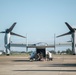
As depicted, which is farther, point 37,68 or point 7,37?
point 7,37

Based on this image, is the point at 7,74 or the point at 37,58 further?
the point at 37,58

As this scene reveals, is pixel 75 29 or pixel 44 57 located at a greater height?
pixel 75 29

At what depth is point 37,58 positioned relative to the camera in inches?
2655

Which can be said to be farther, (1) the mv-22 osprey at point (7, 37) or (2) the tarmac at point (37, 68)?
(1) the mv-22 osprey at point (7, 37)

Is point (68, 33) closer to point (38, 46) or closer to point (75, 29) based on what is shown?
point (75, 29)

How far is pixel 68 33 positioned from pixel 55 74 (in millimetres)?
116863

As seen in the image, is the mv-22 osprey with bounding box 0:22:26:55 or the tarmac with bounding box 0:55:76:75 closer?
the tarmac with bounding box 0:55:76:75

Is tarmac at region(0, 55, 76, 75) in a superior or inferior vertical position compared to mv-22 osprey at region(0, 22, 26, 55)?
inferior

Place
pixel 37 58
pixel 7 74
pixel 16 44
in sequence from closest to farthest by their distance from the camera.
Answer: pixel 7 74 < pixel 37 58 < pixel 16 44

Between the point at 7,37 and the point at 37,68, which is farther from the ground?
the point at 7,37

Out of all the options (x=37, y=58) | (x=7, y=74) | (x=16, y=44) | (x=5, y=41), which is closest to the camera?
(x=7, y=74)

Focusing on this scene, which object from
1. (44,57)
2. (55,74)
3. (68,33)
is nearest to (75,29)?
(68,33)

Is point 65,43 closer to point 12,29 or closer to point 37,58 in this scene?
point 12,29

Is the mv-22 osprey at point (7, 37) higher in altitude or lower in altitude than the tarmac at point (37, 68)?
higher
